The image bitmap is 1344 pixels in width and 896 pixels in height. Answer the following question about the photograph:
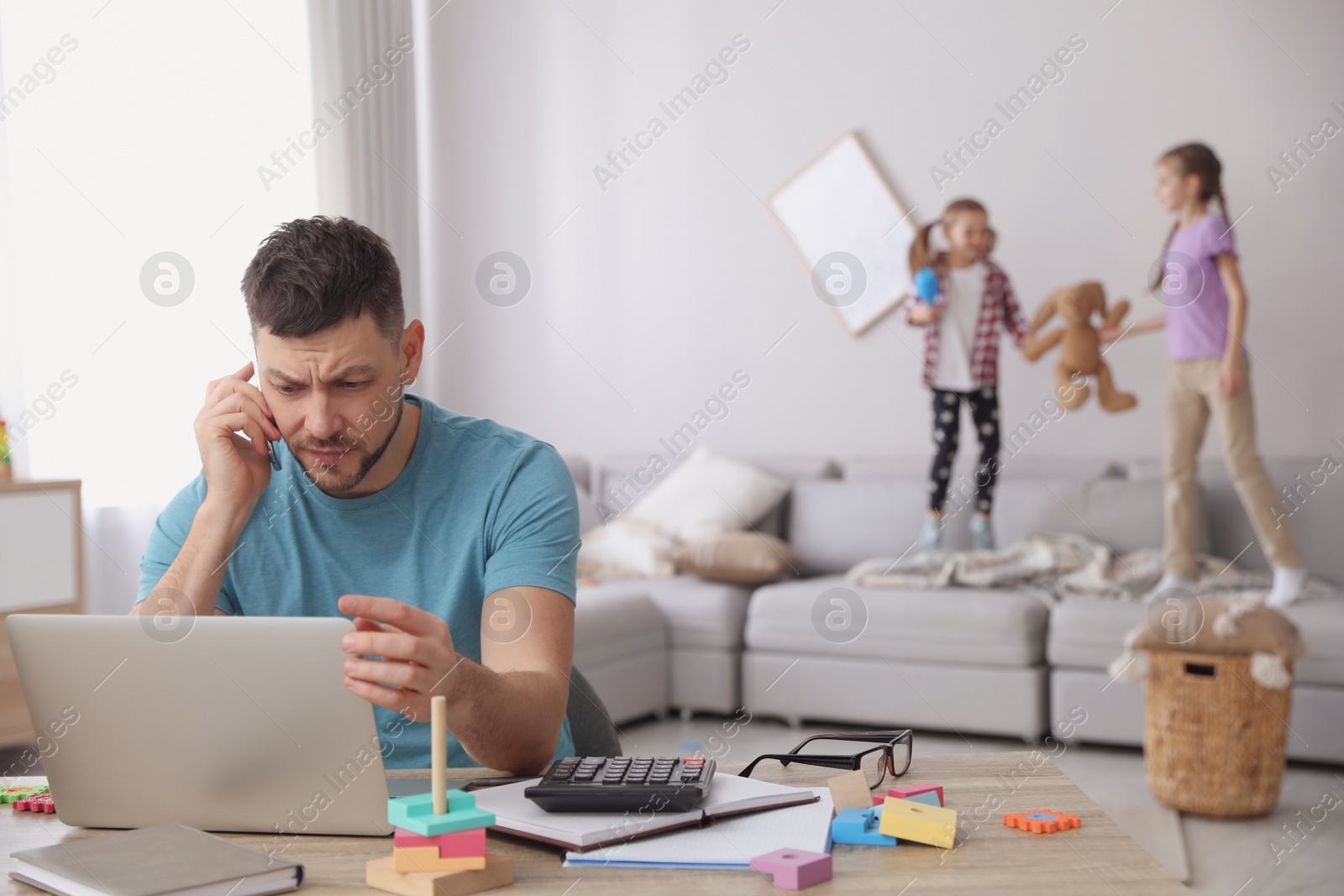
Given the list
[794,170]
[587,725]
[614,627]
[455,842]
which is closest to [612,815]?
[455,842]

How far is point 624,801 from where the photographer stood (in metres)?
0.89

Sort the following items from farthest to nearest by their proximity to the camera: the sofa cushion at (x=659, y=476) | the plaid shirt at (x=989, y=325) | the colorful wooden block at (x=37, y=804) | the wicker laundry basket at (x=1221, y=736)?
the sofa cushion at (x=659, y=476) < the plaid shirt at (x=989, y=325) < the wicker laundry basket at (x=1221, y=736) < the colorful wooden block at (x=37, y=804)

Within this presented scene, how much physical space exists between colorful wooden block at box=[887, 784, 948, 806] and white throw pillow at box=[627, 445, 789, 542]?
9.38 ft

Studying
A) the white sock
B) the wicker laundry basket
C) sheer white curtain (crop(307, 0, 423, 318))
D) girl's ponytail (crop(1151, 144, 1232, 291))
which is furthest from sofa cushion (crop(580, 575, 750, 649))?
girl's ponytail (crop(1151, 144, 1232, 291))

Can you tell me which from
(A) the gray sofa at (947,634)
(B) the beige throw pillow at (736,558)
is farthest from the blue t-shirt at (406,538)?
(B) the beige throw pillow at (736,558)

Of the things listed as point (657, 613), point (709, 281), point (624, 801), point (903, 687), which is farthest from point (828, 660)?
point (624, 801)

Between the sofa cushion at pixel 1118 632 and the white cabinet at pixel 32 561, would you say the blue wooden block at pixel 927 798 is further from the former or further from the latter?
the white cabinet at pixel 32 561

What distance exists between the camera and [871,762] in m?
1.13

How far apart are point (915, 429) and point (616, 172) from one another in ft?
5.15

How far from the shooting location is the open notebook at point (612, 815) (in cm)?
86

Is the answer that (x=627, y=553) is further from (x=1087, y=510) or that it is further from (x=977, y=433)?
(x=1087, y=510)

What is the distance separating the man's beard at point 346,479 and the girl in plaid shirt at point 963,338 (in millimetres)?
2639

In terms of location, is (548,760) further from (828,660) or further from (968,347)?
(968,347)

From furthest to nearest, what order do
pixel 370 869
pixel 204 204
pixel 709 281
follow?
pixel 709 281 < pixel 204 204 < pixel 370 869
